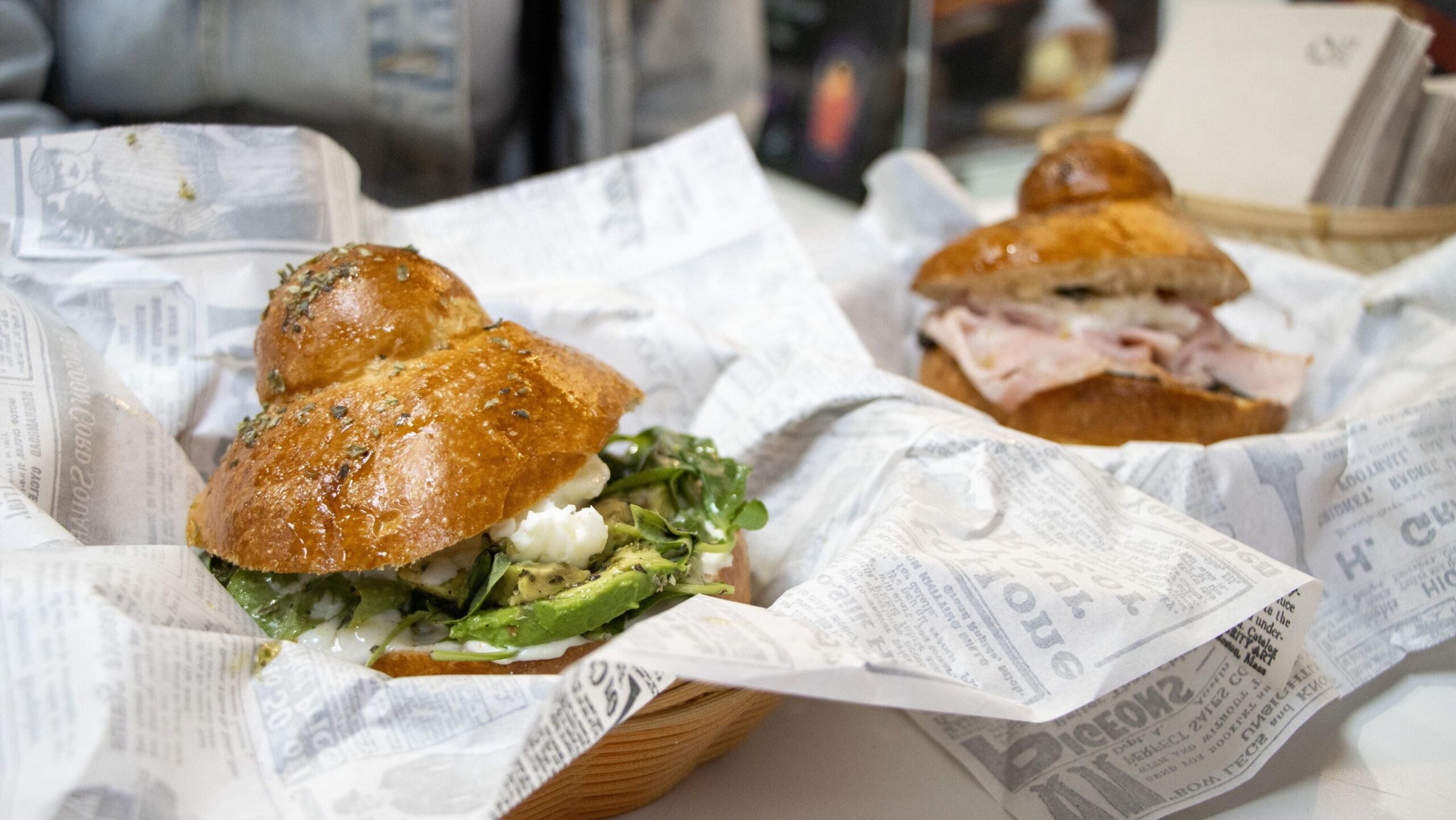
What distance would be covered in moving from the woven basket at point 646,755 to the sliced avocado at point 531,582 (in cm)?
22

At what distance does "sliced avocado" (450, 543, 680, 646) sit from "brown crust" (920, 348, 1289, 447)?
1051mm

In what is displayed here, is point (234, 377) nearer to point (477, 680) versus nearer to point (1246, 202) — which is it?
point (477, 680)

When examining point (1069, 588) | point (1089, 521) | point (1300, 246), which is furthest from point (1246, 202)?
point (1069, 588)

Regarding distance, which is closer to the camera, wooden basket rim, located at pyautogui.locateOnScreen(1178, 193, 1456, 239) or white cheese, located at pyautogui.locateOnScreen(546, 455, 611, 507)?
white cheese, located at pyautogui.locateOnScreen(546, 455, 611, 507)

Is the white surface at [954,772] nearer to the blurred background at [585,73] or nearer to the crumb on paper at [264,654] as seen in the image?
the crumb on paper at [264,654]

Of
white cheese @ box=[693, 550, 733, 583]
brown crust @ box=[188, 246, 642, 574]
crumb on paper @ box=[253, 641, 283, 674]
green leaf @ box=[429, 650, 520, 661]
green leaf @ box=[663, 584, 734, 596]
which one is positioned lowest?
white cheese @ box=[693, 550, 733, 583]

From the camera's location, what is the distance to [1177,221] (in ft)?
7.21

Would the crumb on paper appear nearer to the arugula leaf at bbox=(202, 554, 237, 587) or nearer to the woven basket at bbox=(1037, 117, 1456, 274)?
the arugula leaf at bbox=(202, 554, 237, 587)

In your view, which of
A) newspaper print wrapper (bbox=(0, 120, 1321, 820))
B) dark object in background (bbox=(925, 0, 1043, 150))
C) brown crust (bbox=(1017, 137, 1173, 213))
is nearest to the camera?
newspaper print wrapper (bbox=(0, 120, 1321, 820))

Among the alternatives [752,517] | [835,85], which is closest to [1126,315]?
[752,517]

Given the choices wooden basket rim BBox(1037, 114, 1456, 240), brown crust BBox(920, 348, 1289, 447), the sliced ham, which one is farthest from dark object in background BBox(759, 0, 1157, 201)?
brown crust BBox(920, 348, 1289, 447)

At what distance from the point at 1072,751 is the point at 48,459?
54.7 inches

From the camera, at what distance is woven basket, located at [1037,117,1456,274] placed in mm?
2471

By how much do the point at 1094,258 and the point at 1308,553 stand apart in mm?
728
